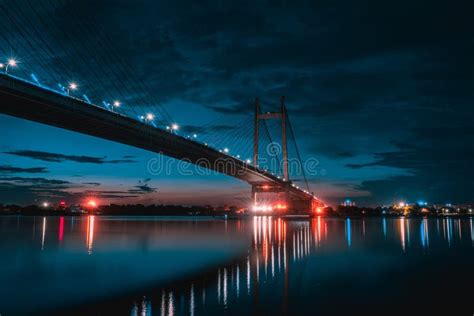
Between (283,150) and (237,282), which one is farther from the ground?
(283,150)

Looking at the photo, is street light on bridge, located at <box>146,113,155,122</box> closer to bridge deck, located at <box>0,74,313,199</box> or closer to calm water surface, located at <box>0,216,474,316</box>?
bridge deck, located at <box>0,74,313,199</box>

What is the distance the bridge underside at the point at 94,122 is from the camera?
774 inches

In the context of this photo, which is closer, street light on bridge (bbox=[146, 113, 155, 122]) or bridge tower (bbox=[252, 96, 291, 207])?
street light on bridge (bbox=[146, 113, 155, 122])

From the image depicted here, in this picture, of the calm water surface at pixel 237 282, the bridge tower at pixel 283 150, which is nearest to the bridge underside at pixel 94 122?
the calm water surface at pixel 237 282

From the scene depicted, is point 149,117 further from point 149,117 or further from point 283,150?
point 283,150

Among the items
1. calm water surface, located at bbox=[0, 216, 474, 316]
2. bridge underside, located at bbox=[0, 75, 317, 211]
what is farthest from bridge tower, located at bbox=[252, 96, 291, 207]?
calm water surface, located at bbox=[0, 216, 474, 316]

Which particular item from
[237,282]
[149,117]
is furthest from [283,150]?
[237,282]

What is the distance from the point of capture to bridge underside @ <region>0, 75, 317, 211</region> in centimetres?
1966

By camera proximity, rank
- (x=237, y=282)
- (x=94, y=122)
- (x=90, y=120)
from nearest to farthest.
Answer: (x=237, y=282)
(x=90, y=120)
(x=94, y=122)

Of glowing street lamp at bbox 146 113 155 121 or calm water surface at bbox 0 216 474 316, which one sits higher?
glowing street lamp at bbox 146 113 155 121

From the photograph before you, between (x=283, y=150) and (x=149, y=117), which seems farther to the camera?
(x=283, y=150)

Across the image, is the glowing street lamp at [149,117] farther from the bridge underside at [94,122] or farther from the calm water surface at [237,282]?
the calm water surface at [237,282]

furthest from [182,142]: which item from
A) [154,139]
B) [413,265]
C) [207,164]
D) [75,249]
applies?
[413,265]

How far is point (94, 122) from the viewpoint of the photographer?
2525cm
